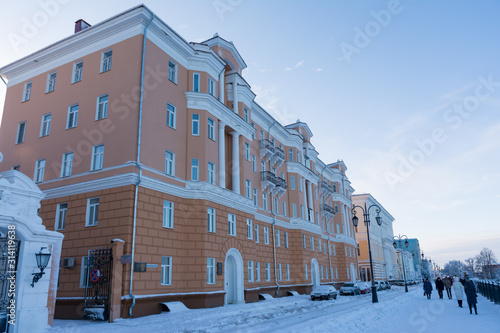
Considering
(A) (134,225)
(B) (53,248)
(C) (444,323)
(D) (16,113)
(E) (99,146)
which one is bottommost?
(C) (444,323)

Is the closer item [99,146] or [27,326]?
[27,326]

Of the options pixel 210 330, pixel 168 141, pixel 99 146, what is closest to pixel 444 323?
pixel 210 330

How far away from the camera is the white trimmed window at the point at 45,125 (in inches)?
1003

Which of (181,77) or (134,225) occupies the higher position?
(181,77)

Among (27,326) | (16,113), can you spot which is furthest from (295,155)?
(27,326)

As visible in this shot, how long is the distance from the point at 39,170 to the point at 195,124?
10.7 metres

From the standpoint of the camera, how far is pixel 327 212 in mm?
50156

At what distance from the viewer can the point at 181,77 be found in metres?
25.9

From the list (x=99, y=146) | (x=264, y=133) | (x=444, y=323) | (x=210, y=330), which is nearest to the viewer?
(x=210, y=330)

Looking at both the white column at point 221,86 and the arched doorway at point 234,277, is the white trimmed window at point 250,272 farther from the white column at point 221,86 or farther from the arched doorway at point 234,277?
the white column at point 221,86

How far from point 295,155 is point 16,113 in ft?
91.4

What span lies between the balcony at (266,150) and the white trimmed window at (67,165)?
18396 millimetres

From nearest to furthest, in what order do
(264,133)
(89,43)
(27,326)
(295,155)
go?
(27,326) → (89,43) → (264,133) → (295,155)

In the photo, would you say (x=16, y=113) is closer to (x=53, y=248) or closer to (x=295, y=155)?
(x=53, y=248)
